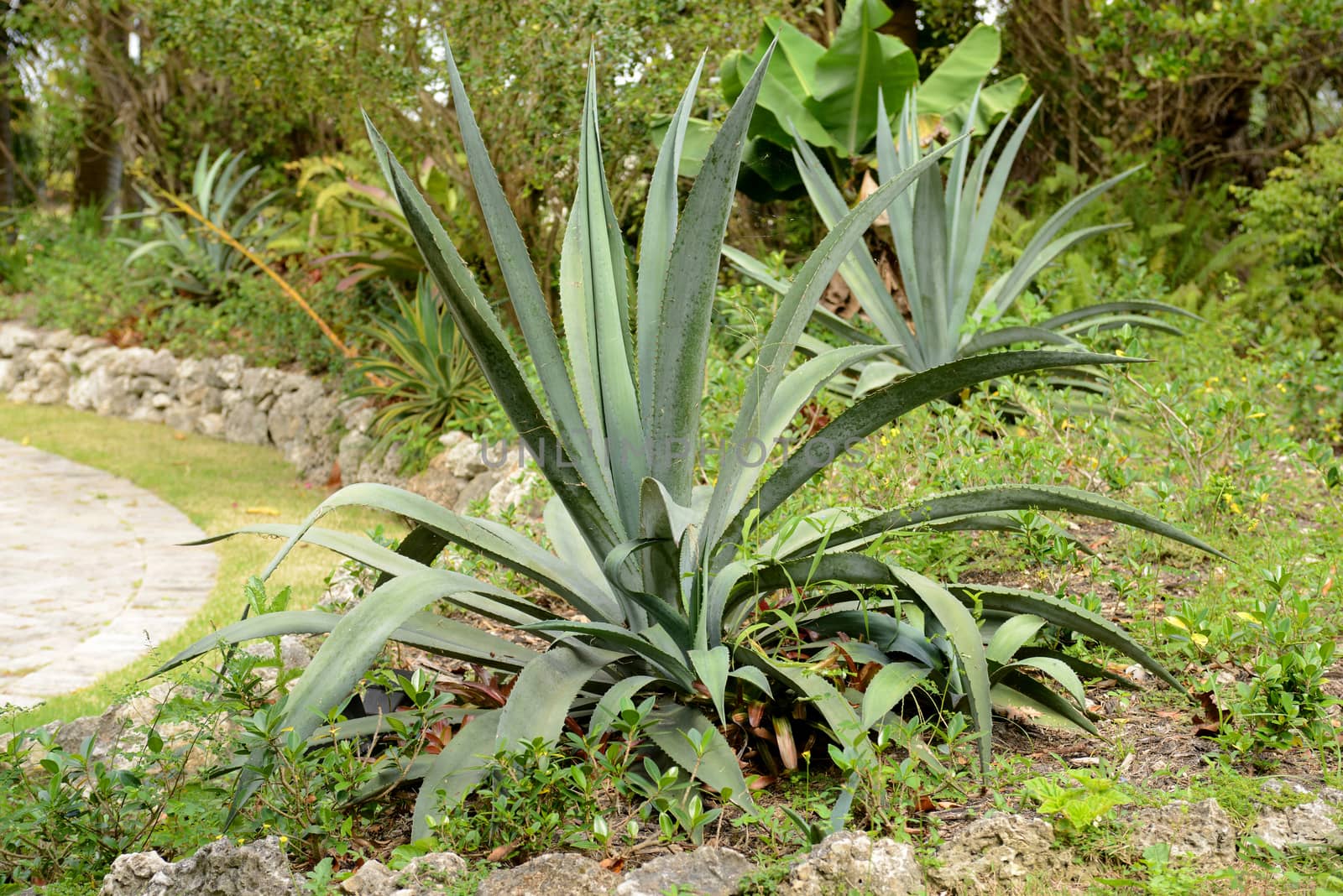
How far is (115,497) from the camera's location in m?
7.04

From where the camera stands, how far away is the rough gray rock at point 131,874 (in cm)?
198

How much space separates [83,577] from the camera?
17.7 ft

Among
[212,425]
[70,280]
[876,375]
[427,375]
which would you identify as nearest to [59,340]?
[70,280]

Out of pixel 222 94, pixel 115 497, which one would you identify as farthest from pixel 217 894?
pixel 222 94

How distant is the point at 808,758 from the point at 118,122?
518 inches

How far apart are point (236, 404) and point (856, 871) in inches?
335

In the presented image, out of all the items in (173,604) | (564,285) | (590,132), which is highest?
(590,132)

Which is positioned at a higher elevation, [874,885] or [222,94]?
[222,94]

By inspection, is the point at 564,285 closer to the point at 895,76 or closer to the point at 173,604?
the point at 173,604

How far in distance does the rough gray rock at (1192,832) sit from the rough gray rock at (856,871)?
1.52 ft

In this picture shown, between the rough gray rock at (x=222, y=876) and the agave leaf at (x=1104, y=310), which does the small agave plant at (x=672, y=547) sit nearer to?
the rough gray rock at (x=222, y=876)

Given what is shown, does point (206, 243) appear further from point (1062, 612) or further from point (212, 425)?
point (1062, 612)

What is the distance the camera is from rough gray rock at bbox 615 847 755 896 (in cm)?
190

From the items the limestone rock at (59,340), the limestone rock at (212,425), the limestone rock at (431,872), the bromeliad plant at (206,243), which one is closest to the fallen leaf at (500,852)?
the limestone rock at (431,872)
